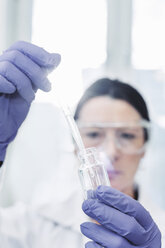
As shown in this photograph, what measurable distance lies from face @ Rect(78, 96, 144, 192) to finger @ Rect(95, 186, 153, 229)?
18.9 inches

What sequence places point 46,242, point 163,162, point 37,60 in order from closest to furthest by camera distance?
point 37,60 < point 46,242 < point 163,162

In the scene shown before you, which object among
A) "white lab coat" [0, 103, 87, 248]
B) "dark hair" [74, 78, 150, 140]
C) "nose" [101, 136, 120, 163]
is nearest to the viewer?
"nose" [101, 136, 120, 163]

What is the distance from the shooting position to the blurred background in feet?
6.15

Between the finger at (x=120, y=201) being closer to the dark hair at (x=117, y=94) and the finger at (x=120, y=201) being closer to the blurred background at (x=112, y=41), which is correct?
the dark hair at (x=117, y=94)

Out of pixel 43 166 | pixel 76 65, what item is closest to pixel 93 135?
pixel 43 166

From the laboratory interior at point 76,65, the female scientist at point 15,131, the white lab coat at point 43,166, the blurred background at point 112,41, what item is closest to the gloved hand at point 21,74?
the female scientist at point 15,131

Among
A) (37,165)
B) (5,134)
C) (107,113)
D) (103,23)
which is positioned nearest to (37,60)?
(5,134)

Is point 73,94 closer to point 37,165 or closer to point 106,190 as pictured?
point 37,165

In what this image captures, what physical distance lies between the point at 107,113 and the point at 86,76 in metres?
0.82

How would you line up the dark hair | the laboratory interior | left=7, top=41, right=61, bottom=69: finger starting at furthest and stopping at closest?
1. the laboratory interior
2. the dark hair
3. left=7, top=41, right=61, bottom=69: finger

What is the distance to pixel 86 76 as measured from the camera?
6.56 feet

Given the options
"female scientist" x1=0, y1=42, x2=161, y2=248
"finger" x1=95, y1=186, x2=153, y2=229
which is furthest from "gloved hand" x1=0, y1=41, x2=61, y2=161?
"finger" x1=95, y1=186, x2=153, y2=229

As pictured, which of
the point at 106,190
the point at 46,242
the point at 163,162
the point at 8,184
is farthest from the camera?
the point at 163,162

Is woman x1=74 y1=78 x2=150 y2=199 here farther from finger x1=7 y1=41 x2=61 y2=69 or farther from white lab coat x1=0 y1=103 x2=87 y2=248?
finger x1=7 y1=41 x2=61 y2=69
